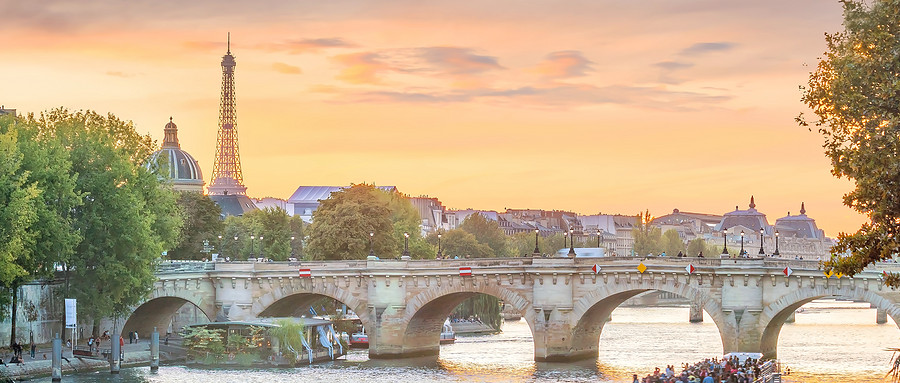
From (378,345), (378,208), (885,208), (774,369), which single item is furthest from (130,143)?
(885,208)

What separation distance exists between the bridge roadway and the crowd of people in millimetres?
8715

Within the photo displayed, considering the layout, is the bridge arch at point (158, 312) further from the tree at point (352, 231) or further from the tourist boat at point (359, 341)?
the tree at point (352, 231)

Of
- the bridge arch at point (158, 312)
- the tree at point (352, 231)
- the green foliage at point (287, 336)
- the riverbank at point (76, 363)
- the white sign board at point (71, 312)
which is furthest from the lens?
the tree at point (352, 231)

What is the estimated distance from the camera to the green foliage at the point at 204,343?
77438 millimetres

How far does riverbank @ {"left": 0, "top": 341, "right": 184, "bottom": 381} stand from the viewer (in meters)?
64.6

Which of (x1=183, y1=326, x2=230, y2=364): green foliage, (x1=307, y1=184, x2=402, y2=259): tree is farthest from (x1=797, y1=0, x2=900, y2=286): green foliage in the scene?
(x1=307, y1=184, x2=402, y2=259): tree

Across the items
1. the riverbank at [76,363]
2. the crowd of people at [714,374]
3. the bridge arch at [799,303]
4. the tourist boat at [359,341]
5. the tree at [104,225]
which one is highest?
the tree at [104,225]

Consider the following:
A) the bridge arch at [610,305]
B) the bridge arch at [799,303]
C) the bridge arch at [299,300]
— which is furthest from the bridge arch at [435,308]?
the bridge arch at [799,303]

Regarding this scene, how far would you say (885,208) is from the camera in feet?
94.7

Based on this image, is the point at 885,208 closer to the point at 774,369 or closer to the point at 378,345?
the point at 774,369

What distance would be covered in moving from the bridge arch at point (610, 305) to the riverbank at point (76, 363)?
22.2 m

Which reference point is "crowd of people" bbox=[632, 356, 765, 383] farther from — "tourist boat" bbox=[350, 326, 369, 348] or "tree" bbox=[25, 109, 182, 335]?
"tourist boat" bbox=[350, 326, 369, 348]

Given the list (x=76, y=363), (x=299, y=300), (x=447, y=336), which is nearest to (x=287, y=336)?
(x=299, y=300)

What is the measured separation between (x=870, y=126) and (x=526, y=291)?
48.0 metres
